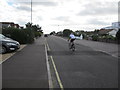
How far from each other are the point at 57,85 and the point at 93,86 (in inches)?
45.3

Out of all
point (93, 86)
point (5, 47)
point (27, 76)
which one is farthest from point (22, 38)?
point (93, 86)

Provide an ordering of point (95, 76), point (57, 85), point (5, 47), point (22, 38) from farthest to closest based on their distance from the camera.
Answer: point (22, 38) → point (5, 47) → point (95, 76) → point (57, 85)

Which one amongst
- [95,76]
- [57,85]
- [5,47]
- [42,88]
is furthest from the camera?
[5,47]

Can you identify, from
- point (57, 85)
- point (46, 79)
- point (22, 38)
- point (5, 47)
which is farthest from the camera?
point (22, 38)

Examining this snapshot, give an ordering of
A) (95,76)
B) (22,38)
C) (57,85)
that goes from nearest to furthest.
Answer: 1. (57,85)
2. (95,76)
3. (22,38)

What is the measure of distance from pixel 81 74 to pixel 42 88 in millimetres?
2408

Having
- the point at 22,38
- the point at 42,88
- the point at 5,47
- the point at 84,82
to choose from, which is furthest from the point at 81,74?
the point at 22,38

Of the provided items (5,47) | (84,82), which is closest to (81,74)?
(84,82)

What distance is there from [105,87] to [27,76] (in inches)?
116

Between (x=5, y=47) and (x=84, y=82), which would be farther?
(x=5, y=47)

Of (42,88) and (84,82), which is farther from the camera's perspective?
(84,82)

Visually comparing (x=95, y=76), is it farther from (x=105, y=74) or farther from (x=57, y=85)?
(x=57, y=85)

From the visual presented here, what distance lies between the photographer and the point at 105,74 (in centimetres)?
753

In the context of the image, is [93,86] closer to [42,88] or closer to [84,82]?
[84,82]
